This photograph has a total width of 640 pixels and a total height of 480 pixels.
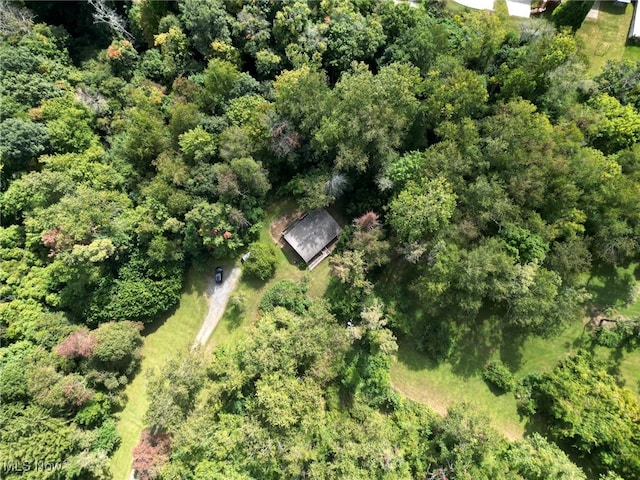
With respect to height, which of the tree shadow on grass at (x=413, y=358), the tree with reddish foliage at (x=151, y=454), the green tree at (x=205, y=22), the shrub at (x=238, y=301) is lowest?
the tree with reddish foliage at (x=151, y=454)

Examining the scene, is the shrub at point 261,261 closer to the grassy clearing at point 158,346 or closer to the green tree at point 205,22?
the grassy clearing at point 158,346

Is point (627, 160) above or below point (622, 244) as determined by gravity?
above

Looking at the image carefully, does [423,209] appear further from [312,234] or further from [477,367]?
[477,367]

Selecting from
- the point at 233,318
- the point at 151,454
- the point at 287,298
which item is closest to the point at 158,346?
the point at 233,318

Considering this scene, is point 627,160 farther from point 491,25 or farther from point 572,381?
point 572,381

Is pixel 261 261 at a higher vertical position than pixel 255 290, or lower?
higher

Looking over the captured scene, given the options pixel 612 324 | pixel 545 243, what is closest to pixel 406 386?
pixel 545 243

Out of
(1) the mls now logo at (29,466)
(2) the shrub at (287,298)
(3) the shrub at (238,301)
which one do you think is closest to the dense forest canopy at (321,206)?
(2) the shrub at (287,298)
